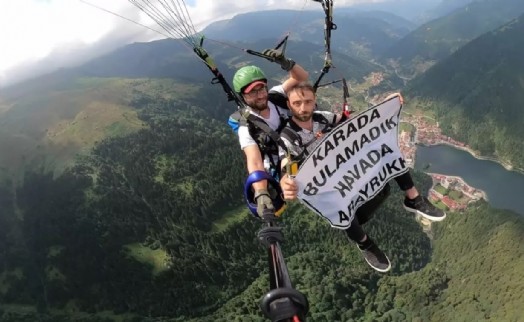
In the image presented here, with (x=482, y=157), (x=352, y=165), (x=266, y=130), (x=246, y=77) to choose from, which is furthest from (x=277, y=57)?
(x=482, y=157)

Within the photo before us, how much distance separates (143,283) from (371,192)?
115 m

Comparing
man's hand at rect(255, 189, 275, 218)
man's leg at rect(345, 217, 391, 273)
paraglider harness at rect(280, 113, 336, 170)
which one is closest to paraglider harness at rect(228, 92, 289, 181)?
paraglider harness at rect(280, 113, 336, 170)

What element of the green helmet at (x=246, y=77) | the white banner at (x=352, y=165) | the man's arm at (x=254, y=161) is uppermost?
the green helmet at (x=246, y=77)

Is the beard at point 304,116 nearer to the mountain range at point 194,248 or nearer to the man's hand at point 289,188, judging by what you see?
the man's hand at point 289,188

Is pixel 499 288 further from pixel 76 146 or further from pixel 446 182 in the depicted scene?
pixel 76 146

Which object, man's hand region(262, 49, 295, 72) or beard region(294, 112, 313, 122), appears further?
man's hand region(262, 49, 295, 72)

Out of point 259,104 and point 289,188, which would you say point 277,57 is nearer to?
point 259,104

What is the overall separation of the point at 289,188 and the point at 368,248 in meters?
3.69

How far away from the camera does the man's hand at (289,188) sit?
21.0 ft

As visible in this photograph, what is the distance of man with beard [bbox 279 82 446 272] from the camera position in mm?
7547

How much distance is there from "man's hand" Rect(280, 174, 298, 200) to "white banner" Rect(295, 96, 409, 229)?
25 cm

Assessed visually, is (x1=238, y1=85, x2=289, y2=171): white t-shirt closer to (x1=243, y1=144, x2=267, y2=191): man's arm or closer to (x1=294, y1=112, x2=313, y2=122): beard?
(x1=243, y1=144, x2=267, y2=191): man's arm

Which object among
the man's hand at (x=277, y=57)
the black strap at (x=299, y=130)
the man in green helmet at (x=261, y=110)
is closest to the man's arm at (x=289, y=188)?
the man in green helmet at (x=261, y=110)

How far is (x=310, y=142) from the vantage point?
8109 millimetres
